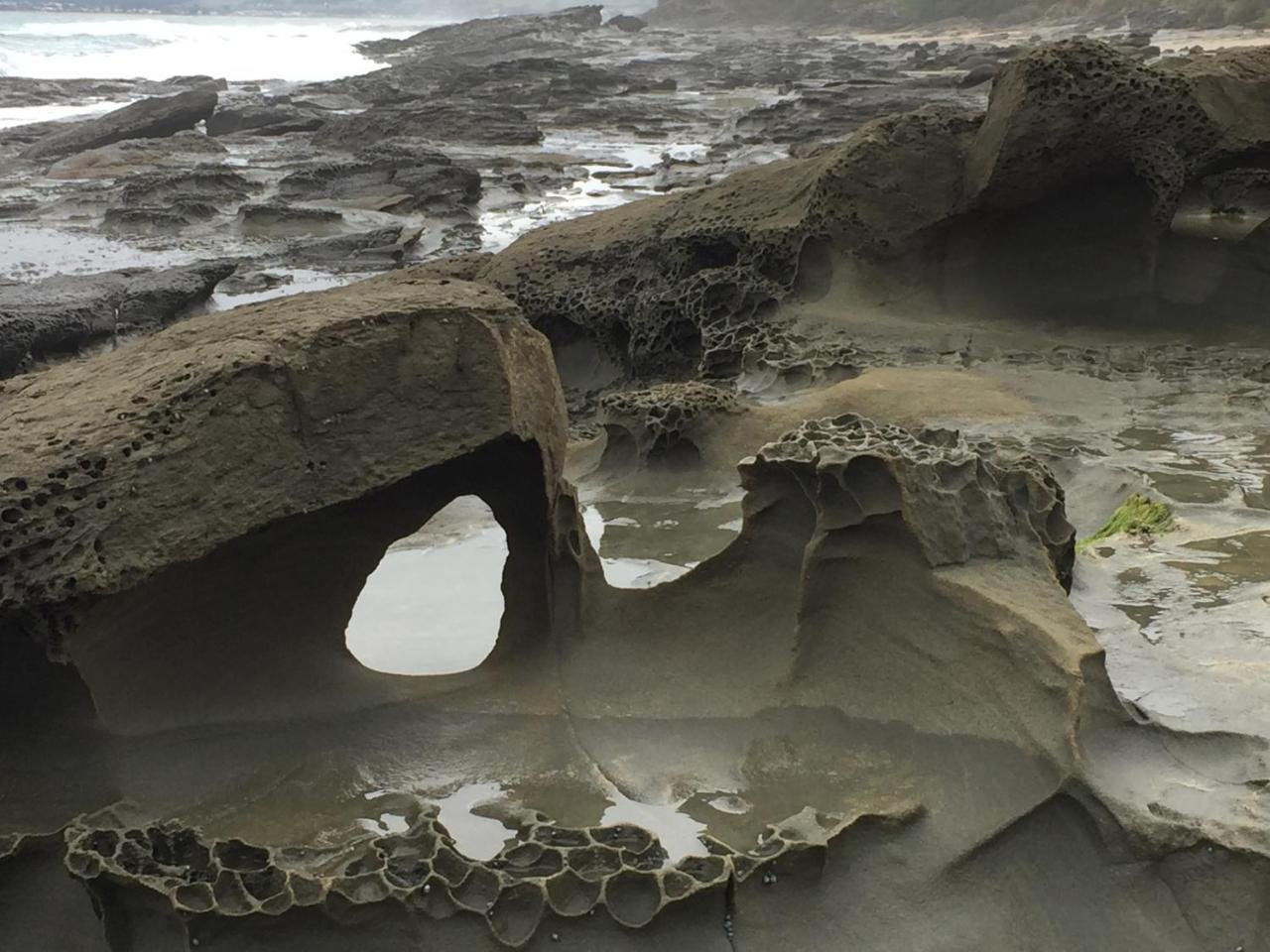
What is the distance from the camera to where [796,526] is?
2902mm

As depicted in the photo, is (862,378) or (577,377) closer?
(862,378)

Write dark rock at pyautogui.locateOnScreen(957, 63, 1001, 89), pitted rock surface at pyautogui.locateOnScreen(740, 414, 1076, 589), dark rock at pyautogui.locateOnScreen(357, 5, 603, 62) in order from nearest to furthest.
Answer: pitted rock surface at pyautogui.locateOnScreen(740, 414, 1076, 589)
dark rock at pyautogui.locateOnScreen(957, 63, 1001, 89)
dark rock at pyautogui.locateOnScreen(357, 5, 603, 62)

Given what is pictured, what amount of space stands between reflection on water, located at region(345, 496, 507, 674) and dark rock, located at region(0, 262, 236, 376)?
9.35 ft

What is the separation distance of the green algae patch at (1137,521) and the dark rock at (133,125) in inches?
516

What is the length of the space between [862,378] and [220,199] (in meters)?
7.68

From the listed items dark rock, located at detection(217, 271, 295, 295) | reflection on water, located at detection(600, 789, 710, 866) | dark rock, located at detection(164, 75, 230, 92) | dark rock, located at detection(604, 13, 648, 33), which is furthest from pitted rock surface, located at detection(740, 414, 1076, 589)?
dark rock, located at detection(604, 13, 648, 33)

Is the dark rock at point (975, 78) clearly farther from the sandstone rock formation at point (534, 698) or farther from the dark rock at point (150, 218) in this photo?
the sandstone rock formation at point (534, 698)

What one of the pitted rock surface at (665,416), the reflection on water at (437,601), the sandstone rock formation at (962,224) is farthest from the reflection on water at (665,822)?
the sandstone rock formation at (962,224)

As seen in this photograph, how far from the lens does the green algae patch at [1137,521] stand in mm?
3664

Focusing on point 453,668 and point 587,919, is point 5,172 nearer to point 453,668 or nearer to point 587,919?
point 453,668

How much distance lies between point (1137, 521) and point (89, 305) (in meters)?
5.14

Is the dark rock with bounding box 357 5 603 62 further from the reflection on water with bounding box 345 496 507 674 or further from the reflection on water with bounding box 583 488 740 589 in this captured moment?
the reflection on water with bounding box 345 496 507 674

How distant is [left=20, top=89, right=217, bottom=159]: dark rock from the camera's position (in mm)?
14523

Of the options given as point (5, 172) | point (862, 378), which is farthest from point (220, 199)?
point (862, 378)
